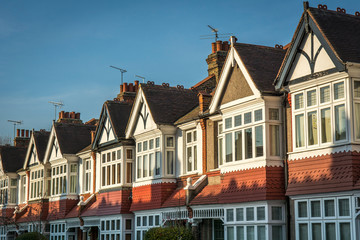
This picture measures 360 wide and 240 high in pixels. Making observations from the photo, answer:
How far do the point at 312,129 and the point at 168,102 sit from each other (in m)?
12.1

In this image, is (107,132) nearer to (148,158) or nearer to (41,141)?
(148,158)

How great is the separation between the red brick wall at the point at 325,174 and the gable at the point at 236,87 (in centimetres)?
359

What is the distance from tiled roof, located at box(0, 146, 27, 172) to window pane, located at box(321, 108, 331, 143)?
1456 inches

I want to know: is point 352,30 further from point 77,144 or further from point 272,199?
point 77,144

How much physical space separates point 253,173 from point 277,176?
98 centimetres

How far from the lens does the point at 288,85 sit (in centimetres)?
2045

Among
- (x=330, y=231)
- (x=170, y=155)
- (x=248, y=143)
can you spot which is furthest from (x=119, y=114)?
(x=330, y=231)

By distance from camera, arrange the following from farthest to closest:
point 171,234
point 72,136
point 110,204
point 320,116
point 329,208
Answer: point 72,136 → point 110,204 → point 171,234 → point 320,116 → point 329,208

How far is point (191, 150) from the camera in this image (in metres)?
28.0

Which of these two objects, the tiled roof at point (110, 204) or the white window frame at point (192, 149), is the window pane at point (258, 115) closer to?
the white window frame at point (192, 149)

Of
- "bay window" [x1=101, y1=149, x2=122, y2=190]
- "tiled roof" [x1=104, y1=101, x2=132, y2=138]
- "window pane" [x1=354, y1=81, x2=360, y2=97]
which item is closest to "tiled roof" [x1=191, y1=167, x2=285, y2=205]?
"window pane" [x1=354, y1=81, x2=360, y2=97]

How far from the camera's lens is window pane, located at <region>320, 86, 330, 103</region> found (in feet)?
61.8

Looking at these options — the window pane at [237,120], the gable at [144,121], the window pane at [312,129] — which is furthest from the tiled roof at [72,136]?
the window pane at [312,129]

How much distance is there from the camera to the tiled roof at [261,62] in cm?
2186
